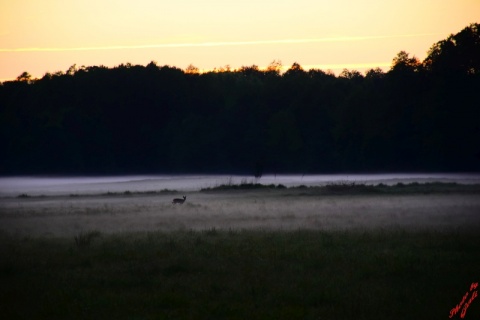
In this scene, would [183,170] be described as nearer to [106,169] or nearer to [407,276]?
[106,169]

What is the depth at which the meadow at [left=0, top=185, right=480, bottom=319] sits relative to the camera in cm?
1366

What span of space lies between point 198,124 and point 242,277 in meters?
95.3

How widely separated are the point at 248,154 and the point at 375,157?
1785cm

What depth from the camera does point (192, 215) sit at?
1324 inches

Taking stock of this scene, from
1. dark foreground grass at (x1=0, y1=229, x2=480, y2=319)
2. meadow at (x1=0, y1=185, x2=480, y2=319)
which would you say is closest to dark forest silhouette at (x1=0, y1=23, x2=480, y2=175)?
meadow at (x1=0, y1=185, x2=480, y2=319)

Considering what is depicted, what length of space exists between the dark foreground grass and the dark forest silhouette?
7058 centimetres

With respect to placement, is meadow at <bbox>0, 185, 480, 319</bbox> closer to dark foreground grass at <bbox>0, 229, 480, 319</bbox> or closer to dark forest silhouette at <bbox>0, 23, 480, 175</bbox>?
dark foreground grass at <bbox>0, 229, 480, 319</bbox>

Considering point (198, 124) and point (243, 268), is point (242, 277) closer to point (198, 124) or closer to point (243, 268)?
point (243, 268)

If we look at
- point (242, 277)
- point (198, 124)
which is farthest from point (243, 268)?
point (198, 124)

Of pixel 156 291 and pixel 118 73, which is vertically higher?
pixel 118 73

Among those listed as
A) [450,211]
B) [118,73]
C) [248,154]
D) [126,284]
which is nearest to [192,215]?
[450,211]

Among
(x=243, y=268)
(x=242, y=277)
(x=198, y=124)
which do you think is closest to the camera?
(x=242, y=277)

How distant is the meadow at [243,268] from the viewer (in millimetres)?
13656

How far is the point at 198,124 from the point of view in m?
111
